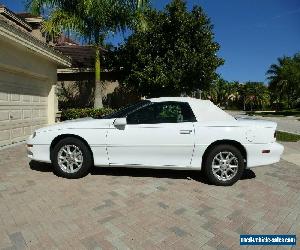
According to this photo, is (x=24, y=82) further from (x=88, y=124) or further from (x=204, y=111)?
(x=204, y=111)

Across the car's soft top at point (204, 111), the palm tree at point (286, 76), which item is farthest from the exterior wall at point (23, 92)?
the palm tree at point (286, 76)

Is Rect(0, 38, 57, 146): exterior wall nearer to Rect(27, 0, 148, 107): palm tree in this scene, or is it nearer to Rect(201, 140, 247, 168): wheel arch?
Rect(27, 0, 148, 107): palm tree

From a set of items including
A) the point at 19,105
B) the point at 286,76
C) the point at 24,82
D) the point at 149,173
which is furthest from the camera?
the point at 286,76

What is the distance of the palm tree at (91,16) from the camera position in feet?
42.8

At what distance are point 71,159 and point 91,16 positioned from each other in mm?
8963

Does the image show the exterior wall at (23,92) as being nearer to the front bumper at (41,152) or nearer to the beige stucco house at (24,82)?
the beige stucco house at (24,82)

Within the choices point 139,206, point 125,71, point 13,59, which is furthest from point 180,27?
point 139,206

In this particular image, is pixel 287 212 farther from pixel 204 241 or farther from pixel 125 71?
pixel 125 71

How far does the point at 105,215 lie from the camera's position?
432 cm

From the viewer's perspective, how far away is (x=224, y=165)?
18.9 feet

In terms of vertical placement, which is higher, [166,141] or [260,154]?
[166,141]

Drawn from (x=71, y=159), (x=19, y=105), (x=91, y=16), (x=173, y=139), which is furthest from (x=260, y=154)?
(x=91, y=16)

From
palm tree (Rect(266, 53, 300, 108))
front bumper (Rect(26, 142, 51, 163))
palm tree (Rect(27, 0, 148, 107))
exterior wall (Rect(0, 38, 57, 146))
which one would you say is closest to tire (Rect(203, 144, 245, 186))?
front bumper (Rect(26, 142, 51, 163))

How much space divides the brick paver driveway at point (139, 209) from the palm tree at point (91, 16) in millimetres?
8273
